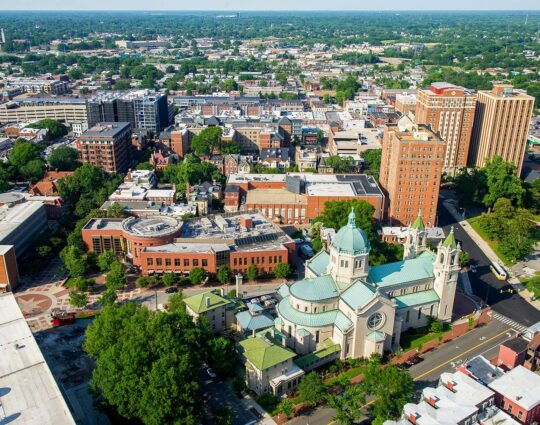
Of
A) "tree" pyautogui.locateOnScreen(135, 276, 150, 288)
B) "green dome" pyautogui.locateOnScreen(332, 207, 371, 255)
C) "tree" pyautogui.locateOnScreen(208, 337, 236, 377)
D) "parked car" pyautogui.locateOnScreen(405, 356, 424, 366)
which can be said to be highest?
"green dome" pyautogui.locateOnScreen(332, 207, 371, 255)

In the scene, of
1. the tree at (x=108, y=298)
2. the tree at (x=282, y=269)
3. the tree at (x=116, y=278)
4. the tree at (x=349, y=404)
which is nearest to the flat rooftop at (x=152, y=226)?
the tree at (x=116, y=278)

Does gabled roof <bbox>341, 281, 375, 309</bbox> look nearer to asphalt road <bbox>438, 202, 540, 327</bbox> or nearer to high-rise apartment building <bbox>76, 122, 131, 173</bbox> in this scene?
asphalt road <bbox>438, 202, 540, 327</bbox>

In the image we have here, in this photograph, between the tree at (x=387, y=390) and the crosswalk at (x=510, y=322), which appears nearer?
the tree at (x=387, y=390)

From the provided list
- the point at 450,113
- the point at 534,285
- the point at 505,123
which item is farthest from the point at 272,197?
the point at 505,123

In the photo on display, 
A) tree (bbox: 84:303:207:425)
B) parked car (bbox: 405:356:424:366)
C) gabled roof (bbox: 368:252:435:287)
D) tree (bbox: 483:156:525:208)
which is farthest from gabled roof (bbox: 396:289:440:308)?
tree (bbox: 483:156:525:208)

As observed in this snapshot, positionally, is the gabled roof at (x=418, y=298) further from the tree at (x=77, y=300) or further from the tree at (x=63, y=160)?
the tree at (x=63, y=160)
